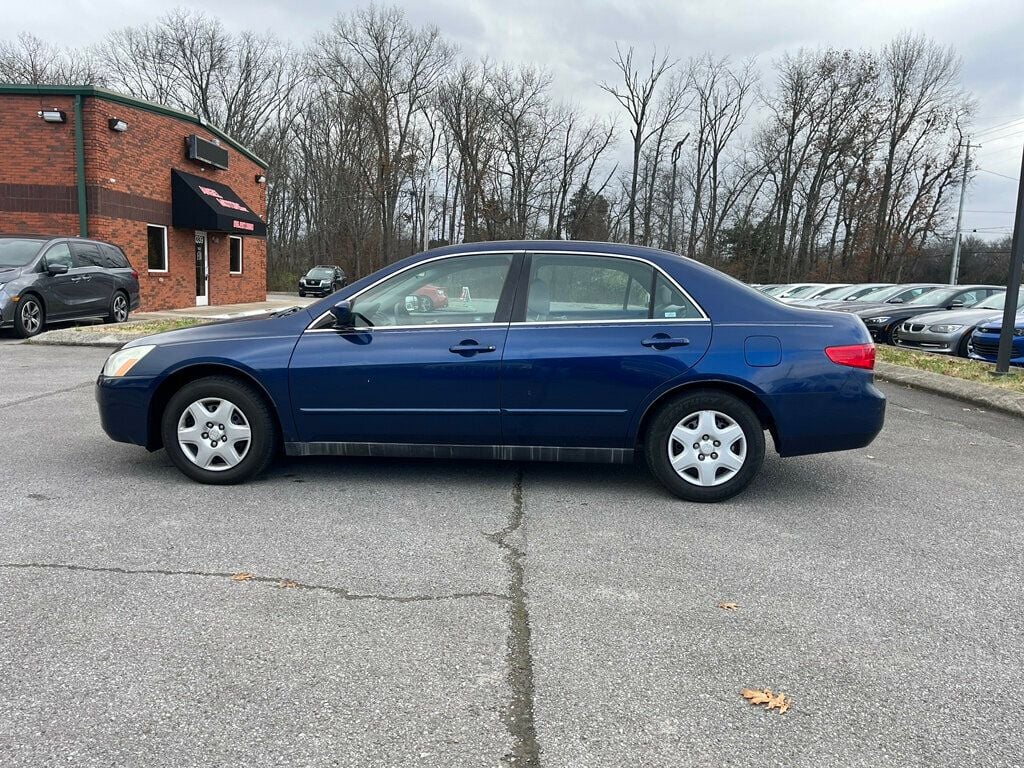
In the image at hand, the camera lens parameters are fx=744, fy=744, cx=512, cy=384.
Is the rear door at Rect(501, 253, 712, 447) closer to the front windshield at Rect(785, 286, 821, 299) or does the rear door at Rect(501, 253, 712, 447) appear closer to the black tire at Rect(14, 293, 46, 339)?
the black tire at Rect(14, 293, 46, 339)

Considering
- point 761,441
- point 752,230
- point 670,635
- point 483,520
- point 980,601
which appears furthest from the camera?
point 752,230

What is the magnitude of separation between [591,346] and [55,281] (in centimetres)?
1228

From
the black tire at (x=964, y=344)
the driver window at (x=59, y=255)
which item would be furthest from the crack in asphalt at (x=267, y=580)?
the black tire at (x=964, y=344)

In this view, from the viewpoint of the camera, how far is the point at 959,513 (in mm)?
4609

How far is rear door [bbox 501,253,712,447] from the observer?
449 centimetres

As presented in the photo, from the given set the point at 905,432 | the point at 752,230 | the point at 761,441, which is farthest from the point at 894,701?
the point at 752,230

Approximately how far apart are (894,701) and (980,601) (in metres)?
1.14

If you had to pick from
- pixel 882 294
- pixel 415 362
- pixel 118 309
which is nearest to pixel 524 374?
pixel 415 362

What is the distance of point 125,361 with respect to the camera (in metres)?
4.76

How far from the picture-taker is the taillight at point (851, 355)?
4.51 m

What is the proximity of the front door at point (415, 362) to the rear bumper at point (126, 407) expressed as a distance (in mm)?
980

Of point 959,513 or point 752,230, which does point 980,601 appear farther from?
point 752,230

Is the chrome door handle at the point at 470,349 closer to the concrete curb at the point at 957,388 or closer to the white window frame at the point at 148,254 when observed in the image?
the concrete curb at the point at 957,388

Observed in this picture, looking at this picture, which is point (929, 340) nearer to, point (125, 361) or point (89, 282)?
point (125, 361)
